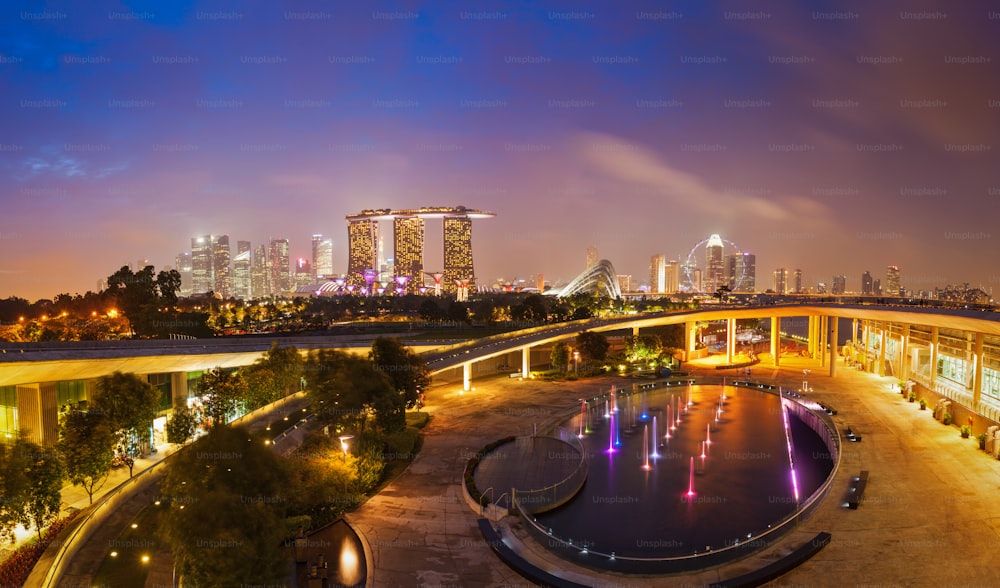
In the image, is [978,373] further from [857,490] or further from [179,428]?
[179,428]

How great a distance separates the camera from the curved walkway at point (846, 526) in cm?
1306

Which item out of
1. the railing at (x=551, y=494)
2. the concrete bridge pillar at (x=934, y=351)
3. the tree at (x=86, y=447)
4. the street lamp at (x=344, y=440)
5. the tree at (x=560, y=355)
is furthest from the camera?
the tree at (x=560, y=355)

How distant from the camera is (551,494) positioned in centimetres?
1894

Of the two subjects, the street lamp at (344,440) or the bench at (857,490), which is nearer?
the bench at (857,490)

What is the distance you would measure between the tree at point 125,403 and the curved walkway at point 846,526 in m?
8.47

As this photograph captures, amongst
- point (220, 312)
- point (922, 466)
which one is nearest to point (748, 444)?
point (922, 466)

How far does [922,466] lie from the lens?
790 inches

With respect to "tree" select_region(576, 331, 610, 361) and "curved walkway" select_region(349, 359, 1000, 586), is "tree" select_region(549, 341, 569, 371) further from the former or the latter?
"curved walkway" select_region(349, 359, 1000, 586)

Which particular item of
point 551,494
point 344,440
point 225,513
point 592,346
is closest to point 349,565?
point 225,513

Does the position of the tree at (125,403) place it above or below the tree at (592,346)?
above

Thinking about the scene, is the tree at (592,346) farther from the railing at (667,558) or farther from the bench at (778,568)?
the bench at (778,568)

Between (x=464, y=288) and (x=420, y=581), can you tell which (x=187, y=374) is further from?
(x=464, y=288)

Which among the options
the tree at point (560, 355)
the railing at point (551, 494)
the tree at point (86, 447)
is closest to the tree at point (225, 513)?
the tree at point (86, 447)

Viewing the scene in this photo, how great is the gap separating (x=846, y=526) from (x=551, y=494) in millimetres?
8454
